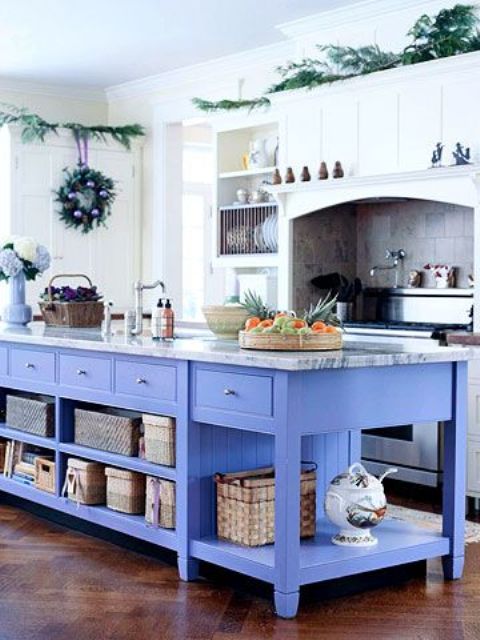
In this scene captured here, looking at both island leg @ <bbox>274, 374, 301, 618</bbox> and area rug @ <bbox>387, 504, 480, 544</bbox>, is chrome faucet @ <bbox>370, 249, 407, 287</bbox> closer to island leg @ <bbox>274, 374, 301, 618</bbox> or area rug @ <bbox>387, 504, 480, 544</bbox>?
area rug @ <bbox>387, 504, 480, 544</bbox>

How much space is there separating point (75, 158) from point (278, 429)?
212 inches

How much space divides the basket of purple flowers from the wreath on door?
282cm

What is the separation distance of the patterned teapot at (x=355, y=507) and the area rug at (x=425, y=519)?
93 cm

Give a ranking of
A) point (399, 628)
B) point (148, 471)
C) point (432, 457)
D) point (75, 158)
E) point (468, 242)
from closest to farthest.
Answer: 1. point (399, 628)
2. point (148, 471)
3. point (432, 457)
4. point (468, 242)
5. point (75, 158)

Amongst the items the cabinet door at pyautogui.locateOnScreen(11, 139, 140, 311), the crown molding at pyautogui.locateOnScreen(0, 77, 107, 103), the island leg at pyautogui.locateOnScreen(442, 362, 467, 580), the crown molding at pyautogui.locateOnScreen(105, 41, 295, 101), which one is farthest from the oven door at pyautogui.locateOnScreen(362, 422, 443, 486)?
the crown molding at pyautogui.locateOnScreen(0, 77, 107, 103)

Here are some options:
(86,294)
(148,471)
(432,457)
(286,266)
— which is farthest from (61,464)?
(286,266)

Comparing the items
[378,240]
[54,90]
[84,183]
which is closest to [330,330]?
[378,240]

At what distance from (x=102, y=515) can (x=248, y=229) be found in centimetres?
341

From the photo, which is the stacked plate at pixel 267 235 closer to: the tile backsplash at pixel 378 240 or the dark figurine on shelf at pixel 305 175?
the tile backsplash at pixel 378 240

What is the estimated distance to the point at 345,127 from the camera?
616 cm

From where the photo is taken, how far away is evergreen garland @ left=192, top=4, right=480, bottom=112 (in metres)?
5.58

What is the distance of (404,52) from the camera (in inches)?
229

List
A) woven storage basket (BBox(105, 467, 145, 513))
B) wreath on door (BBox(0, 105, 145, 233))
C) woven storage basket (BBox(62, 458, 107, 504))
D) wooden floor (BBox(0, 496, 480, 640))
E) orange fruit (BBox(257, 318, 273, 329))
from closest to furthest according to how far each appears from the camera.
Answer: wooden floor (BBox(0, 496, 480, 640)) → orange fruit (BBox(257, 318, 273, 329)) → woven storage basket (BBox(105, 467, 145, 513)) → woven storage basket (BBox(62, 458, 107, 504)) → wreath on door (BBox(0, 105, 145, 233))

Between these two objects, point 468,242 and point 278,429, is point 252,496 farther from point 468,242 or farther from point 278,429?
point 468,242
